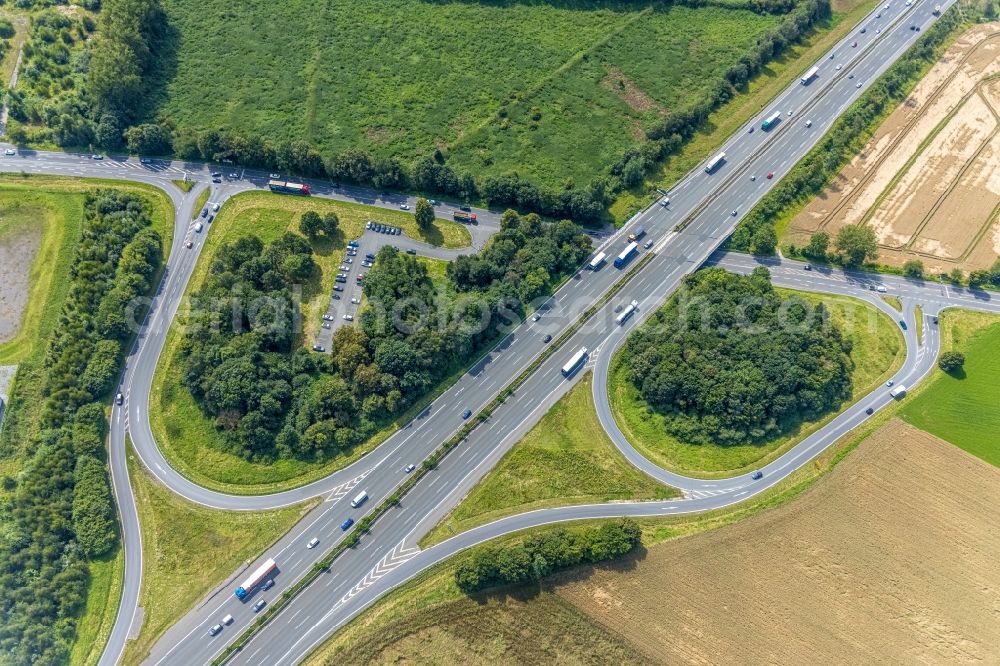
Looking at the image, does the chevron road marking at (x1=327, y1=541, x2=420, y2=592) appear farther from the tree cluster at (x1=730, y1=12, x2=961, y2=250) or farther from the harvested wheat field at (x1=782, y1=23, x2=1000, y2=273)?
the harvested wheat field at (x1=782, y1=23, x2=1000, y2=273)

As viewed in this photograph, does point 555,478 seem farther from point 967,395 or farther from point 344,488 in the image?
point 967,395

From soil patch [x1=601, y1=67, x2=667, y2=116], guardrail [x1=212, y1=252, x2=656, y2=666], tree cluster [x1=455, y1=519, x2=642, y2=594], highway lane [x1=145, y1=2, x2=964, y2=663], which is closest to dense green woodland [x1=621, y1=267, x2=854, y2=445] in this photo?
highway lane [x1=145, y1=2, x2=964, y2=663]

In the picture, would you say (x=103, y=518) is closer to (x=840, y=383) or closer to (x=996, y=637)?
(x=840, y=383)

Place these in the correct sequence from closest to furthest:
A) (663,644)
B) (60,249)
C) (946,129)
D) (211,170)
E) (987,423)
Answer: (663,644)
(987,423)
(60,249)
(211,170)
(946,129)

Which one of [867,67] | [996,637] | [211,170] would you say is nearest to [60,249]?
[211,170]

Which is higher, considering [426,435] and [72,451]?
[426,435]

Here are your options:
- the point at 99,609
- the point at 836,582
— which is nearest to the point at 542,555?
the point at 836,582
